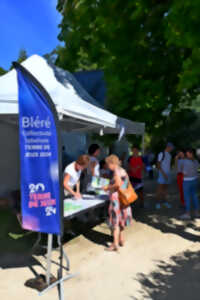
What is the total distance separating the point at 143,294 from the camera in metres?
3.54

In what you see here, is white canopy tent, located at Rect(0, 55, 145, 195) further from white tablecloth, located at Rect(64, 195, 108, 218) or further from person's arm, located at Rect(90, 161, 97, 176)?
white tablecloth, located at Rect(64, 195, 108, 218)

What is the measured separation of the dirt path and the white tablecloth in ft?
2.43

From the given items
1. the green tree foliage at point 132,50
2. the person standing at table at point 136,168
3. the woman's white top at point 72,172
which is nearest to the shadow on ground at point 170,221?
the person standing at table at point 136,168

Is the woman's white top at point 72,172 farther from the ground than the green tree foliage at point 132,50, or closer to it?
closer to it

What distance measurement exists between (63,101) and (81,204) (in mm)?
1867

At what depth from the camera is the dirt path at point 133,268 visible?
3585mm

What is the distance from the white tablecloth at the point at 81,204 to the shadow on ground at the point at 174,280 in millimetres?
1371

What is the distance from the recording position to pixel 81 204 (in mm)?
5219

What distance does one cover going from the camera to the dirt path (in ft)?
11.8

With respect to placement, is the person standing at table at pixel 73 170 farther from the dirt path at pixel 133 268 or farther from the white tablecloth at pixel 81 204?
the dirt path at pixel 133 268

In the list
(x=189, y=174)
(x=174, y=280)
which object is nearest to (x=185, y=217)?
(x=189, y=174)

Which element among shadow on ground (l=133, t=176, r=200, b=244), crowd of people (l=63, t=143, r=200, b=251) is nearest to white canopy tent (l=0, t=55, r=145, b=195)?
crowd of people (l=63, t=143, r=200, b=251)

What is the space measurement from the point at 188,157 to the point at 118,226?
251 cm

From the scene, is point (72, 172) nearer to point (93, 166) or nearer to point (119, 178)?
point (119, 178)
